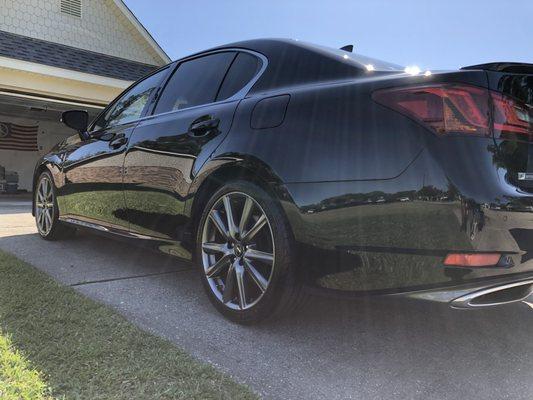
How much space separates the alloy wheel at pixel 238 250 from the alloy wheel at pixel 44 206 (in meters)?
2.64

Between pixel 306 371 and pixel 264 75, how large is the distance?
64.2 inches

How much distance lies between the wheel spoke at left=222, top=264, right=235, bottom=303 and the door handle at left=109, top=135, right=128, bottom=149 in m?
1.51

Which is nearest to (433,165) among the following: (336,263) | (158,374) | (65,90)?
(336,263)

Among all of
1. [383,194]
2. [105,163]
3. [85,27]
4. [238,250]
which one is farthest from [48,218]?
[85,27]

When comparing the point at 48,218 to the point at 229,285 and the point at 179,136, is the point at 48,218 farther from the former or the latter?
the point at 229,285

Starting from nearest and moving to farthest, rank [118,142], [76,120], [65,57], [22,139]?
[118,142] < [76,120] < [65,57] < [22,139]

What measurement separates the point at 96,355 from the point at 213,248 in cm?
86

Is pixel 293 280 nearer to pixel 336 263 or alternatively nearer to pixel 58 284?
pixel 336 263

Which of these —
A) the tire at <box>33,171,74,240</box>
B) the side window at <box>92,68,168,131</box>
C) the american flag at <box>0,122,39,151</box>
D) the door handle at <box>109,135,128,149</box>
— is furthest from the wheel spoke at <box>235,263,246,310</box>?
the american flag at <box>0,122,39,151</box>

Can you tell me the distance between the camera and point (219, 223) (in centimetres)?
274

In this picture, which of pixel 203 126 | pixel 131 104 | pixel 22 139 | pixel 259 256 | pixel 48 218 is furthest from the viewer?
pixel 22 139

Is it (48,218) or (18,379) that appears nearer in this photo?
(18,379)

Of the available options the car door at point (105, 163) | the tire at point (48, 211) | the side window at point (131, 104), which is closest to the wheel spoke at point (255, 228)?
the car door at point (105, 163)

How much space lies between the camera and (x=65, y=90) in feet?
39.5
